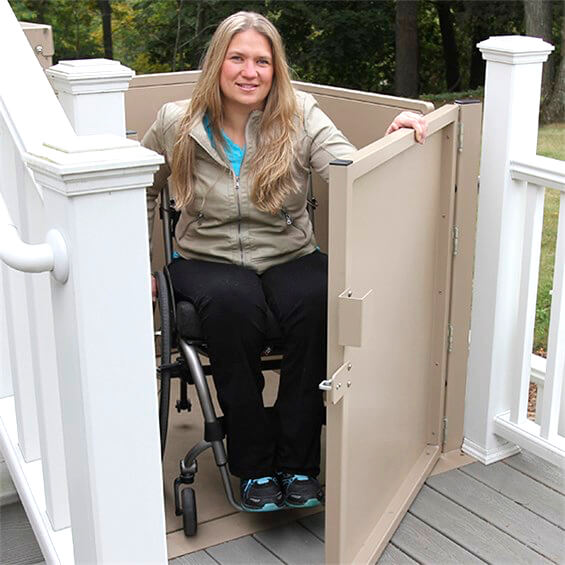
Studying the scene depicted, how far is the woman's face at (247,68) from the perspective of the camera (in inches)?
99.8

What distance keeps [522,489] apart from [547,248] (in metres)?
2.99

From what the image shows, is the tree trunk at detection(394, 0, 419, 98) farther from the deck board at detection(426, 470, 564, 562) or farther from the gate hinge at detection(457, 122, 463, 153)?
the deck board at detection(426, 470, 564, 562)

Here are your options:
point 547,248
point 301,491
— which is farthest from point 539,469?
point 547,248

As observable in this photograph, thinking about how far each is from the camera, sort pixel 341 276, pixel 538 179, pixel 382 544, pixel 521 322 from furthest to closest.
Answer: pixel 521 322
pixel 538 179
pixel 382 544
pixel 341 276

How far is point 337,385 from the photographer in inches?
78.2

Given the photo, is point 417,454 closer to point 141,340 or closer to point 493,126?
point 493,126

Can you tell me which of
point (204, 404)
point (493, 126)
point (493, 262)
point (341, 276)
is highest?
point (493, 126)

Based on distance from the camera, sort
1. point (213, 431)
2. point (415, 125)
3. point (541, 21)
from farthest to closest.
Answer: point (541, 21)
point (213, 431)
point (415, 125)

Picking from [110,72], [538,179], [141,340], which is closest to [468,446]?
[538,179]

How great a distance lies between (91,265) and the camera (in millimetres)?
1229

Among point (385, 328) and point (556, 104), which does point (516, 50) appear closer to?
point (385, 328)

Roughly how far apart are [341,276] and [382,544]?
2.73 feet

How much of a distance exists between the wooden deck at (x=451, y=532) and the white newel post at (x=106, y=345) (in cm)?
99

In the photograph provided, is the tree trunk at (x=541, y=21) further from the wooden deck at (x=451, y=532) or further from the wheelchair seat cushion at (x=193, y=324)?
the wheelchair seat cushion at (x=193, y=324)
